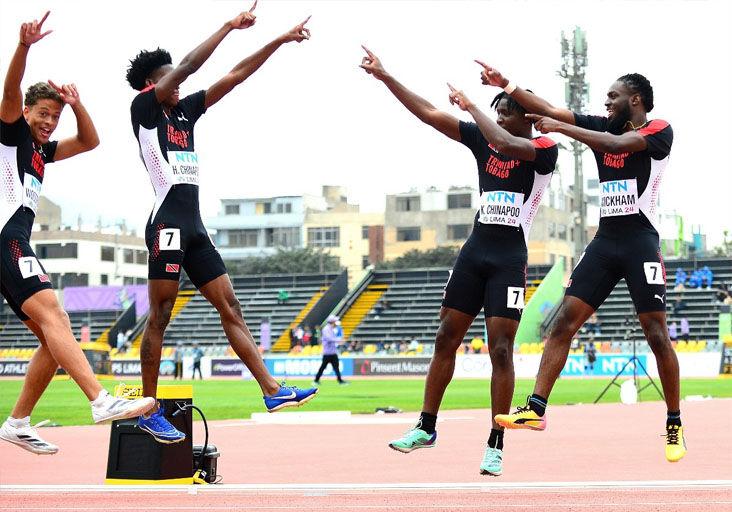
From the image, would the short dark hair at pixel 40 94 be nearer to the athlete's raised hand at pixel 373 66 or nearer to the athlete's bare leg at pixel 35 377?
the athlete's bare leg at pixel 35 377

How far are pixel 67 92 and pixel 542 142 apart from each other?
11.7 ft

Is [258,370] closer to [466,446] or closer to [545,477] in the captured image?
[545,477]

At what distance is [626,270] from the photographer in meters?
9.28

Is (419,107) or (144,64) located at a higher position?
(144,64)

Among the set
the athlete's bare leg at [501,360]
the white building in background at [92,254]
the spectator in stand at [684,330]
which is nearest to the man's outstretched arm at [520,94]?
the athlete's bare leg at [501,360]

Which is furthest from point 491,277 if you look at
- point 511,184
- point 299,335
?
point 299,335

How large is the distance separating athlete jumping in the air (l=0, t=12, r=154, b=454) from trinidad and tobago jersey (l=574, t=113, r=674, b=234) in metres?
3.87

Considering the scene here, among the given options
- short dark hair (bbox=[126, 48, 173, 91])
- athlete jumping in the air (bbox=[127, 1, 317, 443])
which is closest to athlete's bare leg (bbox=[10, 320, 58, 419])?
athlete jumping in the air (bbox=[127, 1, 317, 443])

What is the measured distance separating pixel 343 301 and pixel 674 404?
2009 inches

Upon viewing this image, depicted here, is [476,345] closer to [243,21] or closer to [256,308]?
[256,308]

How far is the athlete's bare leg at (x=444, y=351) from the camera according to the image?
9.27 m

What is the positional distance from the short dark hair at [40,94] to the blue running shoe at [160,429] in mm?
2428

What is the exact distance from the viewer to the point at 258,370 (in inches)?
348

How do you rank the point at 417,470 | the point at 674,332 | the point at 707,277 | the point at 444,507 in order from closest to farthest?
the point at 444,507, the point at 417,470, the point at 674,332, the point at 707,277
